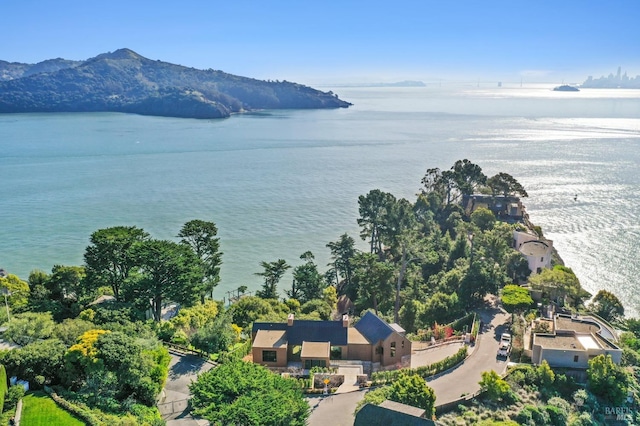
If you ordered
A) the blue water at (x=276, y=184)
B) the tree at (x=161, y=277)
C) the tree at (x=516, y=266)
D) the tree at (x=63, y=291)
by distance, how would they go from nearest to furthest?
1. the tree at (x=63, y=291)
2. the tree at (x=161, y=277)
3. the tree at (x=516, y=266)
4. the blue water at (x=276, y=184)

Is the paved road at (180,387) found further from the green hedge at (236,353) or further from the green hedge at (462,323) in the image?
the green hedge at (462,323)

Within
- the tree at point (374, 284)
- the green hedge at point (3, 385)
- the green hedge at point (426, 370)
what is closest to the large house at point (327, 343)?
the green hedge at point (426, 370)

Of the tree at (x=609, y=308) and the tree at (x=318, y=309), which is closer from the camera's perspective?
the tree at (x=318, y=309)

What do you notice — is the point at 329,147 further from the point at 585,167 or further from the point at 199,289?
the point at 199,289

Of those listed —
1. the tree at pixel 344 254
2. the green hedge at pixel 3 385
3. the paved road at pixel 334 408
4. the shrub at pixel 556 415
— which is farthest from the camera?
the tree at pixel 344 254

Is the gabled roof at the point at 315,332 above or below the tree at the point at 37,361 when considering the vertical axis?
below

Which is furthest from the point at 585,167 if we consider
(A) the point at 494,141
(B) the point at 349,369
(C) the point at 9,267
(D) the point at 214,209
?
(C) the point at 9,267

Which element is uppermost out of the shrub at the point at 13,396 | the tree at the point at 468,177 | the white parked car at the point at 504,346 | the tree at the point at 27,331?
the tree at the point at 468,177

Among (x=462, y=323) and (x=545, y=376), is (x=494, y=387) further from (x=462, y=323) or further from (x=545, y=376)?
(x=462, y=323)
